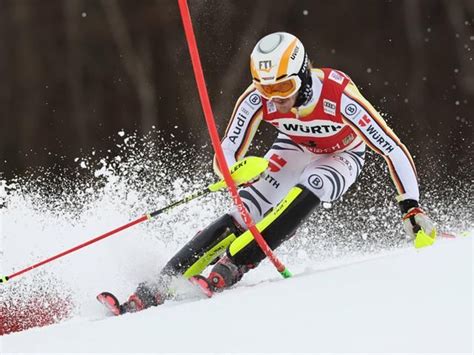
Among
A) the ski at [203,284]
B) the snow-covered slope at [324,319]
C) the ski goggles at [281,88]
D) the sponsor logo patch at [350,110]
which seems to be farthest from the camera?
the sponsor logo patch at [350,110]

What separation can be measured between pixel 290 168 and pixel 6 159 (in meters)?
4.33

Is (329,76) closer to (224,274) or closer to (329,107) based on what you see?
(329,107)

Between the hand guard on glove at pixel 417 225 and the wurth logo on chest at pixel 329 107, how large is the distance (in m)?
0.40

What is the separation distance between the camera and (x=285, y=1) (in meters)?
7.32

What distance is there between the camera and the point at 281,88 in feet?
8.55

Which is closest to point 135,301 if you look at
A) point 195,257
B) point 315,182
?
point 195,257

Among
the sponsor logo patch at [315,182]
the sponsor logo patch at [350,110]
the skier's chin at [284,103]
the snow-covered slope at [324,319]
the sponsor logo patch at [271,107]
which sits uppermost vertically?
the sponsor logo patch at [271,107]

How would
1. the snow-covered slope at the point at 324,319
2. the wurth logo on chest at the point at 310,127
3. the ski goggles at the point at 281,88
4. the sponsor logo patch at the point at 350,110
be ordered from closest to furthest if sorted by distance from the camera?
the snow-covered slope at the point at 324,319
the ski goggles at the point at 281,88
the sponsor logo patch at the point at 350,110
the wurth logo on chest at the point at 310,127

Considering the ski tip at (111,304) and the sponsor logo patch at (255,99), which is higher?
the sponsor logo patch at (255,99)

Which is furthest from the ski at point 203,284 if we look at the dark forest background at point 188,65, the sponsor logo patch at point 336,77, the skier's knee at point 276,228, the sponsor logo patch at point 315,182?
the dark forest background at point 188,65

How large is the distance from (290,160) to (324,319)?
4.84 ft

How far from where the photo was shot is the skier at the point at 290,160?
8.36ft

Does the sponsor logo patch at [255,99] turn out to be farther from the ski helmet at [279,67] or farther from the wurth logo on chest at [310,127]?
the ski helmet at [279,67]

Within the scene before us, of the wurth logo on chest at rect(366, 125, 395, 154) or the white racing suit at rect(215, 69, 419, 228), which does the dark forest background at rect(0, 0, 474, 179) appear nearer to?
the white racing suit at rect(215, 69, 419, 228)
